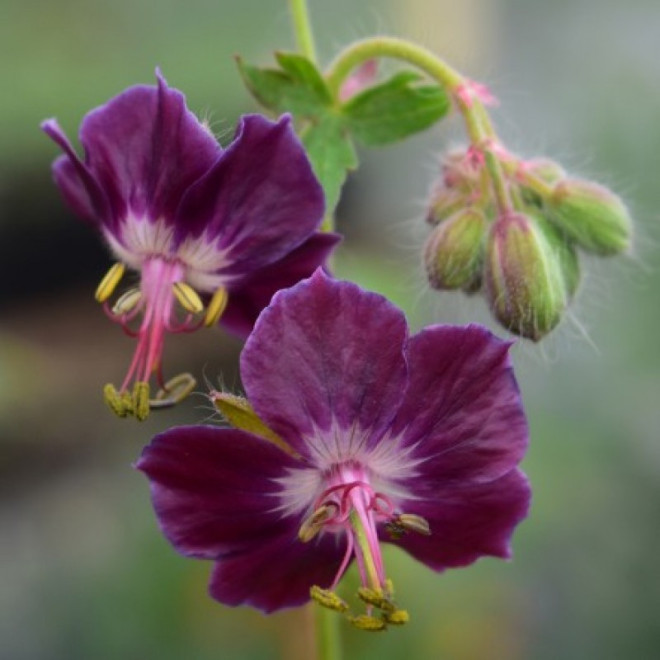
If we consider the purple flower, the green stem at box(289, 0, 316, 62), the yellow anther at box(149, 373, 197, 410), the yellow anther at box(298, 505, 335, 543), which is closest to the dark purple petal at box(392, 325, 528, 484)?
the purple flower

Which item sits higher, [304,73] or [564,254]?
[304,73]

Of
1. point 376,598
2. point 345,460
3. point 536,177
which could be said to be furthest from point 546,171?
point 376,598

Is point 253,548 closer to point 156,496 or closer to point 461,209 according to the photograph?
point 156,496

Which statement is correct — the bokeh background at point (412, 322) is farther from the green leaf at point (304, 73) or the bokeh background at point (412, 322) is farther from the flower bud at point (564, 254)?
the green leaf at point (304, 73)

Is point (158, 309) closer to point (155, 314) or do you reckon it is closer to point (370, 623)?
point (155, 314)

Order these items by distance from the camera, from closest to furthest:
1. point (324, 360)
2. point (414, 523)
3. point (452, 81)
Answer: point (324, 360) < point (414, 523) < point (452, 81)

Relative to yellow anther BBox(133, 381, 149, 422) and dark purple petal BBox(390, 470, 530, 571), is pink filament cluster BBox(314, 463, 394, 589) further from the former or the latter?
yellow anther BBox(133, 381, 149, 422)
